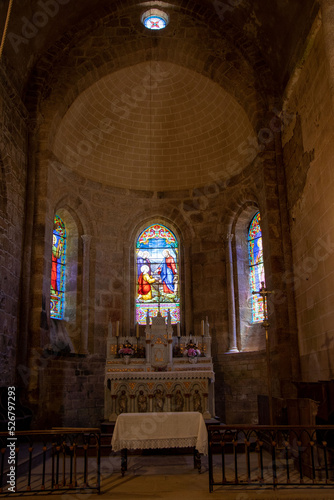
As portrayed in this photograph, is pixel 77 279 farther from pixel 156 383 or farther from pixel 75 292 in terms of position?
pixel 156 383

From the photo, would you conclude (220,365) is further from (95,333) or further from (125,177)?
(125,177)

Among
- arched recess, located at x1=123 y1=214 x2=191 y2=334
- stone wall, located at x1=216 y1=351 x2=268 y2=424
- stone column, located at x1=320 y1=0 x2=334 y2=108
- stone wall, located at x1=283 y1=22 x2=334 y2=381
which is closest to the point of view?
stone column, located at x1=320 y1=0 x2=334 y2=108

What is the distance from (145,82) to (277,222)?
6053 millimetres

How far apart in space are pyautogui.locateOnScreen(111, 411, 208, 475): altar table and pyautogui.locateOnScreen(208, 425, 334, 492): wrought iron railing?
301 millimetres

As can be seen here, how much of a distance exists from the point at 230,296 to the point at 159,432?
7018 millimetres

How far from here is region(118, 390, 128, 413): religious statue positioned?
35.4 feet

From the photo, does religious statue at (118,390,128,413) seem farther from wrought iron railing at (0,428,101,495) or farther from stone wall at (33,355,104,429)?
stone wall at (33,355,104,429)

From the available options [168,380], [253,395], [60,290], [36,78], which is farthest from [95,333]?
[36,78]

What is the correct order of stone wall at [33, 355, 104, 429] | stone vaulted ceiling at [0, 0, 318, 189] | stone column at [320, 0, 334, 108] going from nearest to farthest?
stone column at [320, 0, 334, 108] → stone wall at [33, 355, 104, 429] → stone vaulted ceiling at [0, 0, 318, 189]

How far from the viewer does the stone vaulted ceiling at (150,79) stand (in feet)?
39.8

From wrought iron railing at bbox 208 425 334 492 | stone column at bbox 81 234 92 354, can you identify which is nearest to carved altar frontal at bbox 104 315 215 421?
stone column at bbox 81 234 92 354

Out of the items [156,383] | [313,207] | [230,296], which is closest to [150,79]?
[230,296]

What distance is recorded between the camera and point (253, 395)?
12.7 m

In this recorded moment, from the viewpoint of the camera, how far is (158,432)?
288 inches
